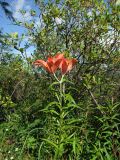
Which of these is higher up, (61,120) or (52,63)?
(52,63)

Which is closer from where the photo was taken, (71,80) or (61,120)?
(61,120)

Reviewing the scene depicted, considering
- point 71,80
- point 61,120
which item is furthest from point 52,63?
point 71,80

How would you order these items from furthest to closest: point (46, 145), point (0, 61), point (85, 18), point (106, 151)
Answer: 1. point (0, 61)
2. point (85, 18)
3. point (46, 145)
4. point (106, 151)

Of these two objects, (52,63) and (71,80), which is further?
(71,80)

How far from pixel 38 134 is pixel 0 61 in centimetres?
575

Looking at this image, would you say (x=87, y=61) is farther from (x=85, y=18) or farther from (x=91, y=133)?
(x=91, y=133)

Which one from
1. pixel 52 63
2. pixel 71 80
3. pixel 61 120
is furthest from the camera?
pixel 71 80

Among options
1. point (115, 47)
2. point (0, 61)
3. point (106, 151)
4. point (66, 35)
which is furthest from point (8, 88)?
point (106, 151)

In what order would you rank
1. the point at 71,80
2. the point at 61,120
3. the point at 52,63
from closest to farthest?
the point at 52,63
the point at 61,120
the point at 71,80

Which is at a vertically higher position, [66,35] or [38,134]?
[66,35]

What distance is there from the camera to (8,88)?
9898mm

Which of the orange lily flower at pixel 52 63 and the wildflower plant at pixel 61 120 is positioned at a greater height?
the orange lily flower at pixel 52 63

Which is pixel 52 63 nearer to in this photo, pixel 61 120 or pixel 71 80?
pixel 61 120

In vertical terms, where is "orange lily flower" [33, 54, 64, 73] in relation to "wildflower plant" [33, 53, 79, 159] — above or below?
above
